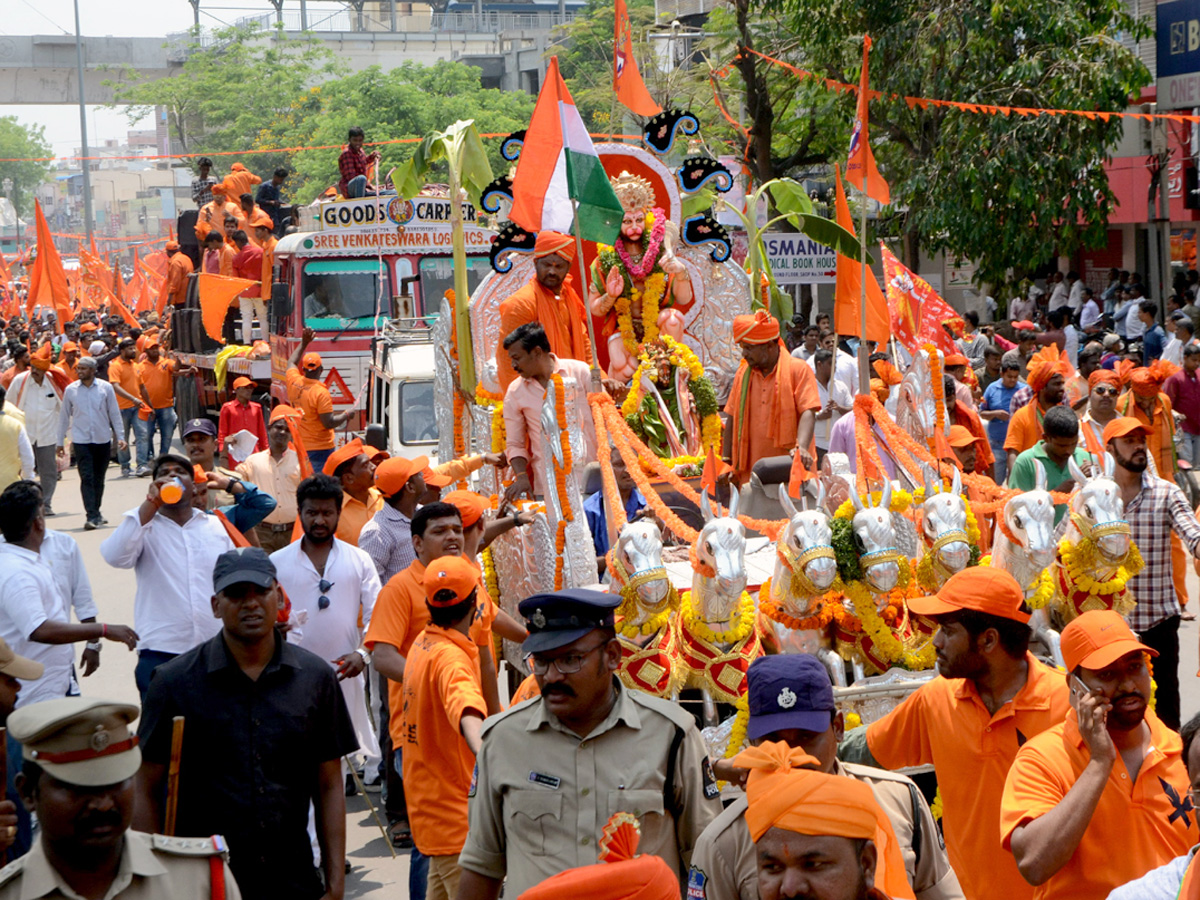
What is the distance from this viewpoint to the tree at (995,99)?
19.9m

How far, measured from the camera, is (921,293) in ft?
34.7

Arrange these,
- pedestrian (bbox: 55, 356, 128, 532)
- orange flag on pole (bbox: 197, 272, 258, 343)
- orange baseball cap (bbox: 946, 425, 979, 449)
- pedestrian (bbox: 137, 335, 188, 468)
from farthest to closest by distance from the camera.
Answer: pedestrian (bbox: 137, 335, 188, 468), orange flag on pole (bbox: 197, 272, 258, 343), pedestrian (bbox: 55, 356, 128, 532), orange baseball cap (bbox: 946, 425, 979, 449)

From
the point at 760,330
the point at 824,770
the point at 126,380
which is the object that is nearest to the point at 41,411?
the point at 126,380

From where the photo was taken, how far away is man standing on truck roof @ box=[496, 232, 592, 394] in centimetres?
935

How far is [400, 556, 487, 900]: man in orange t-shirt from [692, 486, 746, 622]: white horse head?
138 cm

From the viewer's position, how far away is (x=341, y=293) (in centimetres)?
1585

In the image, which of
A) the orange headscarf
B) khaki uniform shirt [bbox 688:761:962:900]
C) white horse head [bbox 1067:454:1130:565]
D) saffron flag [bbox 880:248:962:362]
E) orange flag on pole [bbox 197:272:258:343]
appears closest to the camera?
the orange headscarf

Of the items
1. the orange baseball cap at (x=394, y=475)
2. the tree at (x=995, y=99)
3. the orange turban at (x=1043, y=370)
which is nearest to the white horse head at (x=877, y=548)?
the orange baseball cap at (x=394, y=475)

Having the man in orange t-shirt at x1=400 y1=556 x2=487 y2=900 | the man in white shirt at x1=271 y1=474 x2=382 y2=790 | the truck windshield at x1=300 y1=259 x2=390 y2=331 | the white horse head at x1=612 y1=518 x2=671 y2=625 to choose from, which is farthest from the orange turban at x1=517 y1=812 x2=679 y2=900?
the truck windshield at x1=300 y1=259 x2=390 y2=331

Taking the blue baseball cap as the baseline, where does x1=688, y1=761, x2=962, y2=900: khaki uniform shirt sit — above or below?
below

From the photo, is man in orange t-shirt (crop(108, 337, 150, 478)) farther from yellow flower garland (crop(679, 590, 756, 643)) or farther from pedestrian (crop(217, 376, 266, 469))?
yellow flower garland (crop(679, 590, 756, 643))

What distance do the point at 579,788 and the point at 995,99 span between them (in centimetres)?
1832

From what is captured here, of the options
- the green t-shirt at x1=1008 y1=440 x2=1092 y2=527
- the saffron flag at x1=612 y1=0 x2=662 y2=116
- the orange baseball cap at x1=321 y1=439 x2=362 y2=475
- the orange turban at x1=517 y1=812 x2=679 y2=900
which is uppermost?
the saffron flag at x1=612 y1=0 x2=662 y2=116

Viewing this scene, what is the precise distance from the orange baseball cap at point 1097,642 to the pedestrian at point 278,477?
7637mm
